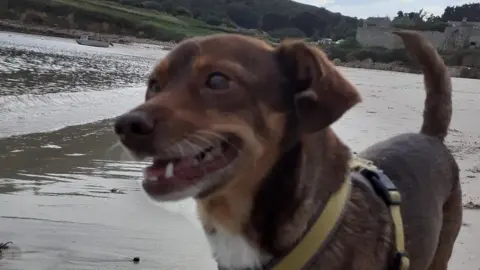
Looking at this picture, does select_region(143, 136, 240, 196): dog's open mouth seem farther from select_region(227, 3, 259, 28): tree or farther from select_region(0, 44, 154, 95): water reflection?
select_region(227, 3, 259, 28): tree

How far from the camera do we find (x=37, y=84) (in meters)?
→ 18.6

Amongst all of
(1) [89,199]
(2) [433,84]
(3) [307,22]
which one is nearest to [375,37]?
(3) [307,22]

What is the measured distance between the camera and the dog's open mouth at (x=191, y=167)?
2869 mm

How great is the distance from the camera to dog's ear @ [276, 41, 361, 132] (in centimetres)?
288

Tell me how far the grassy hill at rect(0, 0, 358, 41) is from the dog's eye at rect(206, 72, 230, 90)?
4497cm

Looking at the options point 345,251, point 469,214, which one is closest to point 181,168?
point 345,251

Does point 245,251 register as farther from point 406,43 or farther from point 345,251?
point 406,43

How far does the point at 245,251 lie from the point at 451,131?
11.6m

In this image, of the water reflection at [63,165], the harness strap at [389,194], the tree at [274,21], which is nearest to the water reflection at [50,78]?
the water reflection at [63,165]

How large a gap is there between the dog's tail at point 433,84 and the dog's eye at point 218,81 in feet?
6.61

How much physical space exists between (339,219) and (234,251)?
533 millimetres

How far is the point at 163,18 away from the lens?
104312mm

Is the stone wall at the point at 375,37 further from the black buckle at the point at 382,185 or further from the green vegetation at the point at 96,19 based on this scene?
the black buckle at the point at 382,185

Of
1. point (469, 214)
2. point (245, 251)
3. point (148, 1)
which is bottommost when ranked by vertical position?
point (148, 1)
